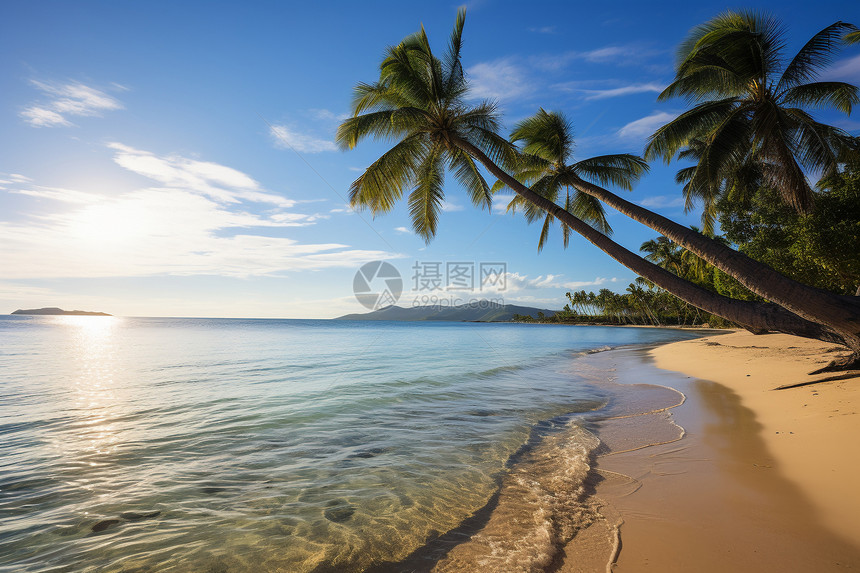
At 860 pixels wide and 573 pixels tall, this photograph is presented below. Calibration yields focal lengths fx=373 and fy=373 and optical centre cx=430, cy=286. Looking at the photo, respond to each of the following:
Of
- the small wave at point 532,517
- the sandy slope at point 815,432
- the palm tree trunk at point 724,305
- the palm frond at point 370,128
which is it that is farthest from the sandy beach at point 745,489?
the palm frond at point 370,128

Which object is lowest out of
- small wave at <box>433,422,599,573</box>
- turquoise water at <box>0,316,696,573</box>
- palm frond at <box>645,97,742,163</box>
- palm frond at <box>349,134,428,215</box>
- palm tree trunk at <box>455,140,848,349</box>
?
turquoise water at <box>0,316,696,573</box>

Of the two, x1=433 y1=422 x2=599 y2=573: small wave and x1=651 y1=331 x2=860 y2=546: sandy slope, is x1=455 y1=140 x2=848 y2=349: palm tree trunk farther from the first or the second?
x1=433 y1=422 x2=599 y2=573: small wave

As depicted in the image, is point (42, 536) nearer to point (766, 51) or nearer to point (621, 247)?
point (621, 247)

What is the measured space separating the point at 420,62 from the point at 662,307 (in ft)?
256

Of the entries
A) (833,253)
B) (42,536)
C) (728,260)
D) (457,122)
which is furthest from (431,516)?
(833,253)

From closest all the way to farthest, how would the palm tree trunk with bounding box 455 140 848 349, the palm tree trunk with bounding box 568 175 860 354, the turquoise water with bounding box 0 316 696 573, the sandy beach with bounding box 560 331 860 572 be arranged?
the sandy beach with bounding box 560 331 860 572 → the turquoise water with bounding box 0 316 696 573 → the palm tree trunk with bounding box 568 175 860 354 → the palm tree trunk with bounding box 455 140 848 349

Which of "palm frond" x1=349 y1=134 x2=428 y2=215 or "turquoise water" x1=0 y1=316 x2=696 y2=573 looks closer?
"turquoise water" x1=0 y1=316 x2=696 y2=573

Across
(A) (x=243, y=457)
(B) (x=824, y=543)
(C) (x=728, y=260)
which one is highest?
(C) (x=728, y=260)

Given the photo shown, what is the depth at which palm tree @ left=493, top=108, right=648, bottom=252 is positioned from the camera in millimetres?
11477

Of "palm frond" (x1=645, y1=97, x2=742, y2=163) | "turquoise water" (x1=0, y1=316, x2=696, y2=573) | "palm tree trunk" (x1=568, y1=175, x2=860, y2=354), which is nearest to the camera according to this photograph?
"turquoise water" (x1=0, y1=316, x2=696, y2=573)

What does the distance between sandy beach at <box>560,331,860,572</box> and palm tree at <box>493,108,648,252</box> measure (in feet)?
23.2

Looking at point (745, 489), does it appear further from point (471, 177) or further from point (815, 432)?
point (471, 177)

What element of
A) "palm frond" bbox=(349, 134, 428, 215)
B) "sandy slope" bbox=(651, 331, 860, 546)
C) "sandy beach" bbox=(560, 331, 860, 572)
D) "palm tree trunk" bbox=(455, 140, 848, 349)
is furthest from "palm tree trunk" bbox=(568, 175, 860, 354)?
"palm frond" bbox=(349, 134, 428, 215)

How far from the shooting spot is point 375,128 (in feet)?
36.0
